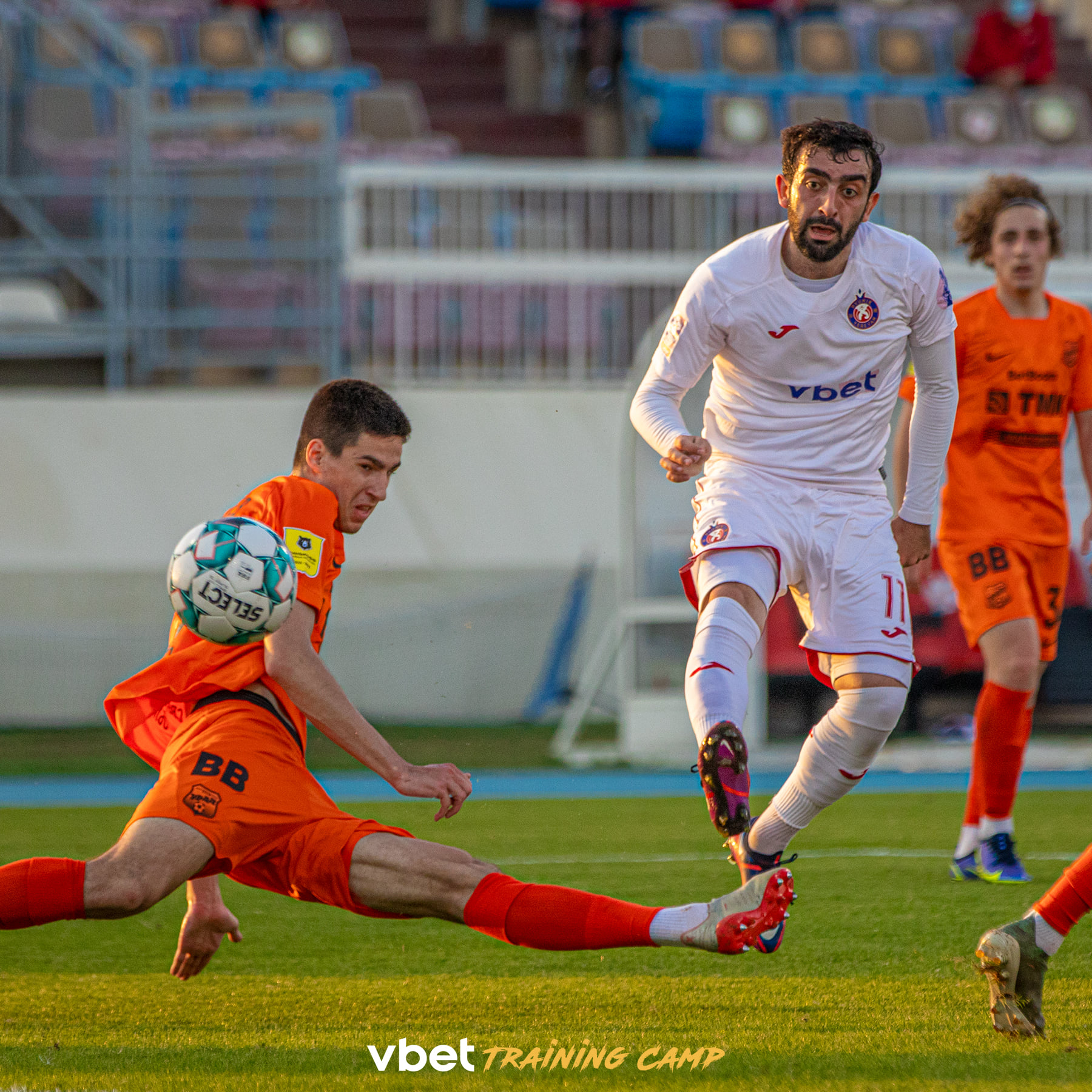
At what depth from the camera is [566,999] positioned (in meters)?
4.01

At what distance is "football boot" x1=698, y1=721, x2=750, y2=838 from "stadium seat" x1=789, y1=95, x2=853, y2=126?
1388cm

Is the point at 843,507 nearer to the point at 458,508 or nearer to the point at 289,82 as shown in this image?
the point at 458,508

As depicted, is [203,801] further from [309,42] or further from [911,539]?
[309,42]

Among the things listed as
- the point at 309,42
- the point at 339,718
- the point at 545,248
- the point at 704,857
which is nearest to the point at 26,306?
the point at 545,248

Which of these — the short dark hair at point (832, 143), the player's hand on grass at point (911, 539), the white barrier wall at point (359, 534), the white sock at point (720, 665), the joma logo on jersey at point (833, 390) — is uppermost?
the short dark hair at point (832, 143)

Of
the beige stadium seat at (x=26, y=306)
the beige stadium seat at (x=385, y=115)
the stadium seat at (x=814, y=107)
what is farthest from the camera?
the stadium seat at (x=814, y=107)

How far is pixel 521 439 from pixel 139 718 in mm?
9282

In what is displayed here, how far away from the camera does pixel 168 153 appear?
13.9 m

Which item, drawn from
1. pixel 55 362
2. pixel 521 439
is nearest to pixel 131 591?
pixel 55 362

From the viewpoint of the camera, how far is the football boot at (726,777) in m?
3.51

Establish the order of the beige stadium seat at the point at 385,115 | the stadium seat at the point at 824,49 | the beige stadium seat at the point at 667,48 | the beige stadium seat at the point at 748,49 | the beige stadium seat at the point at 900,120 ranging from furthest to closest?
the stadium seat at the point at 824,49, the beige stadium seat at the point at 748,49, the beige stadium seat at the point at 667,48, the beige stadium seat at the point at 900,120, the beige stadium seat at the point at 385,115

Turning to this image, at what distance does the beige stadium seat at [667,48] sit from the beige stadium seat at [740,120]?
1047 mm

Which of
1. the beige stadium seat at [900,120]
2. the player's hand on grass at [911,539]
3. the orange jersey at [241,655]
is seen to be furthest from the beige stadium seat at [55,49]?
the orange jersey at [241,655]

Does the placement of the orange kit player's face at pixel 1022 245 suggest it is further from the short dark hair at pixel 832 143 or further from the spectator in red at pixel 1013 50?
the spectator in red at pixel 1013 50
